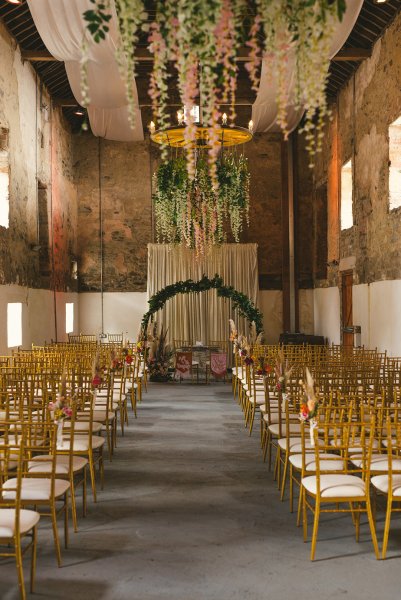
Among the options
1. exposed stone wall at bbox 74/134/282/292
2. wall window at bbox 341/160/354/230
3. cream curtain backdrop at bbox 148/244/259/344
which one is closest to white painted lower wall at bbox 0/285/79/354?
exposed stone wall at bbox 74/134/282/292

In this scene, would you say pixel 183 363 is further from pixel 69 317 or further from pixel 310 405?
pixel 310 405

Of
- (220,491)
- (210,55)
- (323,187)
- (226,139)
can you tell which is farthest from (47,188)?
(210,55)

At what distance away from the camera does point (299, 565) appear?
4.16 m

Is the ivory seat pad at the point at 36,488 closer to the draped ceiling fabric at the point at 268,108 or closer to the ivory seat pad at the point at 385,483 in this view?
the ivory seat pad at the point at 385,483

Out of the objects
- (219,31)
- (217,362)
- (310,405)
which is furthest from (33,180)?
(219,31)

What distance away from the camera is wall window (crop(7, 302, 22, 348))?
11.7m

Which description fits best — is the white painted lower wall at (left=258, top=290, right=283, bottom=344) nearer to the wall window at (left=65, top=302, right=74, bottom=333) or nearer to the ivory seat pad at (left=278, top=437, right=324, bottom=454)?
the wall window at (left=65, top=302, right=74, bottom=333)

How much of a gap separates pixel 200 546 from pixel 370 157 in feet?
30.9

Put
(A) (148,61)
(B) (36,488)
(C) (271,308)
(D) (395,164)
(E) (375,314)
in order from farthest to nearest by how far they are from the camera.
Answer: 1. (C) (271,308)
2. (A) (148,61)
3. (E) (375,314)
4. (D) (395,164)
5. (B) (36,488)

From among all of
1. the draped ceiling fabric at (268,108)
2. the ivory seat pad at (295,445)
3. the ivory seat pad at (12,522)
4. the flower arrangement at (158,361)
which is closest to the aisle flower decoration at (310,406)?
the ivory seat pad at (295,445)

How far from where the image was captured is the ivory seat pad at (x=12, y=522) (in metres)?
3.51

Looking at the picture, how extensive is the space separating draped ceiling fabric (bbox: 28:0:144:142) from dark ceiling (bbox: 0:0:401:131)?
0.79 meters

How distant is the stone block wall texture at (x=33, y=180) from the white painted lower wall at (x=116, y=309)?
0.77 meters

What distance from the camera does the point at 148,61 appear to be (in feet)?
47.1
